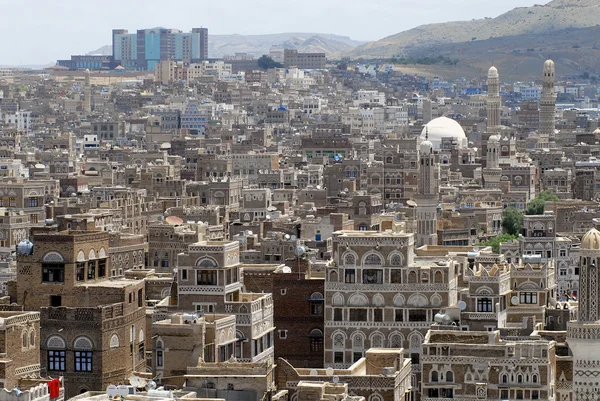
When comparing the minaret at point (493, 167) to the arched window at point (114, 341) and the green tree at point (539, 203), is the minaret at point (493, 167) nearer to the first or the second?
the green tree at point (539, 203)

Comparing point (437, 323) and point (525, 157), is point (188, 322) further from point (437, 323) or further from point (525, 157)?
point (525, 157)

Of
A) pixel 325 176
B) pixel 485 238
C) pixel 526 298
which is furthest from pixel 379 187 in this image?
pixel 526 298

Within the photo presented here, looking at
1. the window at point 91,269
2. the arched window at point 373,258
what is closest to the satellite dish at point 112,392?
the window at point 91,269

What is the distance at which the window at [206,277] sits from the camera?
63344 mm

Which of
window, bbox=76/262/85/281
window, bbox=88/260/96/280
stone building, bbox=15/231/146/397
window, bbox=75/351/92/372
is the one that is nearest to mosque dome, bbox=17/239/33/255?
stone building, bbox=15/231/146/397

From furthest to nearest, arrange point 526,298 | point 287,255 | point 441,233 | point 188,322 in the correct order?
point 441,233 → point 287,255 → point 526,298 → point 188,322

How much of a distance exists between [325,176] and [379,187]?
9.32 meters

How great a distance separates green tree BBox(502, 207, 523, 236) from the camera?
11288cm

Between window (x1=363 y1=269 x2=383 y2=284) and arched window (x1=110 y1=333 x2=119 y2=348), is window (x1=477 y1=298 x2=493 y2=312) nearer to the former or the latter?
window (x1=363 y1=269 x2=383 y2=284)

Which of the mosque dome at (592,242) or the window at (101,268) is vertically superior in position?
the mosque dome at (592,242)

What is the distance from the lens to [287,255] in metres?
83.9

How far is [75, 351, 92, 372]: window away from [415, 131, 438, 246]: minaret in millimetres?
37420

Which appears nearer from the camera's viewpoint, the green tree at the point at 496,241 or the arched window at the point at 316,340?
the arched window at the point at 316,340

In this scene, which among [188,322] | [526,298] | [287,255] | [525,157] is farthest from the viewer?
[525,157]
